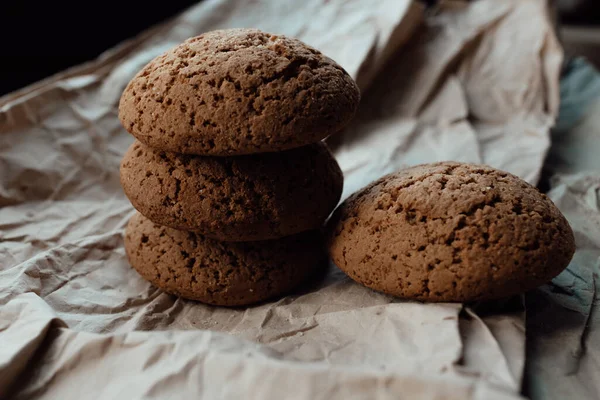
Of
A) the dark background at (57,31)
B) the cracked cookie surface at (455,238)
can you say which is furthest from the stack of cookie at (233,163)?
the dark background at (57,31)

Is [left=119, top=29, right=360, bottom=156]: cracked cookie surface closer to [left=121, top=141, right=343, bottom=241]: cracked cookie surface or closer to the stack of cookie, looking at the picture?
the stack of cookie

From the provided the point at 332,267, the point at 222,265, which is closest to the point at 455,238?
the point at 332,267

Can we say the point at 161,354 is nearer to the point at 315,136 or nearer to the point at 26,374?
the point at 26,374

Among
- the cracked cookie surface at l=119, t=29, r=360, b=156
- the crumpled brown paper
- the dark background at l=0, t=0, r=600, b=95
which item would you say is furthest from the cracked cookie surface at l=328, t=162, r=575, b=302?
the dark background at l=0, t=0, r=600, b=95

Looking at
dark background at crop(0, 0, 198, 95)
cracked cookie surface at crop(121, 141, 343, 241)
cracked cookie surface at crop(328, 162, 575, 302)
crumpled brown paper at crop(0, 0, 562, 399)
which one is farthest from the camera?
dark background at crop(0, 0, 198, 95)

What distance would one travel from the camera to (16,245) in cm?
162

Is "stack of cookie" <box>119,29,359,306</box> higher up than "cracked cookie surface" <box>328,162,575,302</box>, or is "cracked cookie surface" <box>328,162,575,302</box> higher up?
"stack of cookie" <box>119,29,359,306</box>

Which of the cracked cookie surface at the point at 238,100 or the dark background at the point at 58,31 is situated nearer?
the cracked cookie surface at the point at 238,100

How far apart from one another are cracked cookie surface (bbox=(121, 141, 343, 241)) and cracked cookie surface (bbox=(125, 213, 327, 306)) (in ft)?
0.31

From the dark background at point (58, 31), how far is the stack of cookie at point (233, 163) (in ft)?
4.56

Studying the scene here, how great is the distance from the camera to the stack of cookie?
1242 mm

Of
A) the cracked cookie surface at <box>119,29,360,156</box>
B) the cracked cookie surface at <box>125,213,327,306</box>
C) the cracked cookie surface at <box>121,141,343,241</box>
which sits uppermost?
the cracked cookie surface at <box>119,29,360,156</box>

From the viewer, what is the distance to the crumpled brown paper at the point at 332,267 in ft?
3.39

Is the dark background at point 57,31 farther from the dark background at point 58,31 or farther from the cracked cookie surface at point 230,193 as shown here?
the cracked cookie surface at point 230,193
